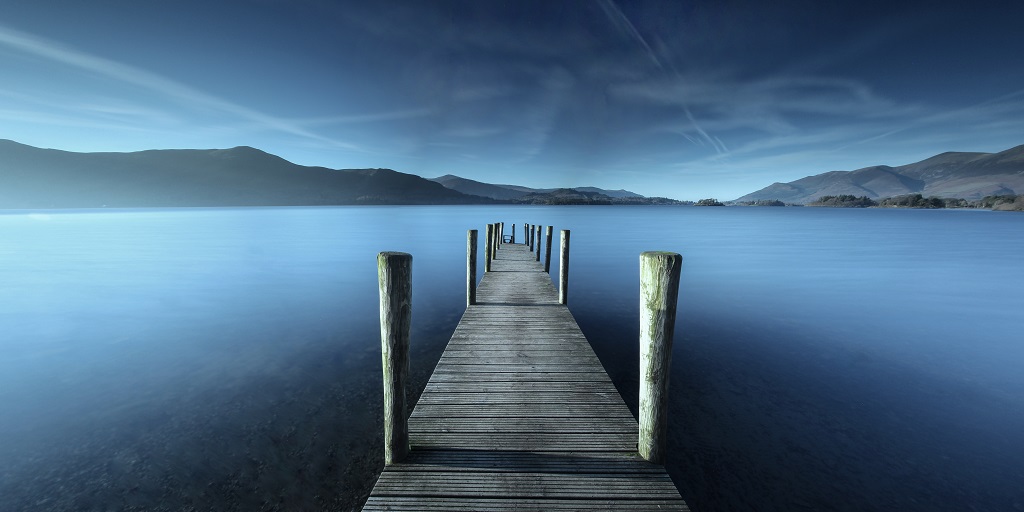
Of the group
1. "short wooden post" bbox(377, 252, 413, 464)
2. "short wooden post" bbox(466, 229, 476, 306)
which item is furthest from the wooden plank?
"short wooden post" bbox(466, 229, 476, 306)

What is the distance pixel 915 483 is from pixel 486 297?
883 cm

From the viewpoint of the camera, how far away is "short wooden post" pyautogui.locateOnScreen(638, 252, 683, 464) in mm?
Result: 3768

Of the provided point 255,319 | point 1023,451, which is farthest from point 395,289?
point 255,319

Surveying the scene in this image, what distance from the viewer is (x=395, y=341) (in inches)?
157

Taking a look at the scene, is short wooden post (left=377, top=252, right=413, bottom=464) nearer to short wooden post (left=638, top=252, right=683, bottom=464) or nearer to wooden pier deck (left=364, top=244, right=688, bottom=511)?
wooden pier deck (left=364, top=244, right=688, bottom=511)

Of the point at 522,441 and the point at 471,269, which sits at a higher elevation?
the point at 471,269

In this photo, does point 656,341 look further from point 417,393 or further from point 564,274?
point 564,274

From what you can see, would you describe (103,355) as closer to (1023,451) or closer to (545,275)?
(545,275)

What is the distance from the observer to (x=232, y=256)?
97.6 feet

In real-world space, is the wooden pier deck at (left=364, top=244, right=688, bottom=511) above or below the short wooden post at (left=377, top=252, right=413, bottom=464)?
below

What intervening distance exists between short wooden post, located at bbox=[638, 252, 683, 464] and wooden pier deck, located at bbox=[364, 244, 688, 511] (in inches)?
10.8

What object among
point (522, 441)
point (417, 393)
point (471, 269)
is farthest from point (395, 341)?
point (471, 269)

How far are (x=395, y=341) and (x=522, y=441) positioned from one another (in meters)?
1.76

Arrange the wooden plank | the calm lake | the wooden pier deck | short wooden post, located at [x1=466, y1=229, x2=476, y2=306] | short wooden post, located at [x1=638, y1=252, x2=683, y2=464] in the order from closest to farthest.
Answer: the wooden plank → the wooden pier deck → short wooden post, located at [x1=638, y1=252, x2=683, y2=464] → the calm lake → short wooden post, located at [x1=466, y1=229, x2=476, y2=306]
